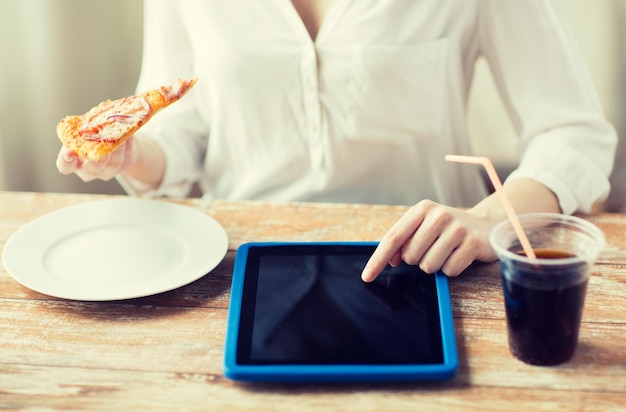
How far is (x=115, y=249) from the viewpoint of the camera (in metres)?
1.10

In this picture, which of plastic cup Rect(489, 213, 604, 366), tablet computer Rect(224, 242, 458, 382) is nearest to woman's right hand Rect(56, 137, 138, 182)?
tablet computer Rect(224, 242, 458, 382)

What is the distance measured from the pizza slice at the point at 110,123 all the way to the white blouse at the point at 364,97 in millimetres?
291

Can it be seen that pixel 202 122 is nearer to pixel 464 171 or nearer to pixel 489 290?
pixel 464 171

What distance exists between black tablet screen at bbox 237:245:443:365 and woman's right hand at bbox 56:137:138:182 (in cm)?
32

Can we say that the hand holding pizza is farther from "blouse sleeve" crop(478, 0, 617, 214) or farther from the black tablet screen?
"blouse sleeve" crop(478, 0, 617, 214)

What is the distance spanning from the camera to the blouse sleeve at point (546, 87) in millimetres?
1265

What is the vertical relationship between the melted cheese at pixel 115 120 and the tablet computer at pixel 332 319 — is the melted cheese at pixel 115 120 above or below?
above

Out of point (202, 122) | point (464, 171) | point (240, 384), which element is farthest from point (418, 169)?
point (240, 384)

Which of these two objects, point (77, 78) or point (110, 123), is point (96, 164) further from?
Result: point (77, 78)

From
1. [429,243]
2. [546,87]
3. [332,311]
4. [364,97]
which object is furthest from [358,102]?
[332,311]

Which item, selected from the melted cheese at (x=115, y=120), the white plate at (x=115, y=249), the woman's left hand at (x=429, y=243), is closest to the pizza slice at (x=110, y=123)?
the melted cheese at (x=115, y=120)

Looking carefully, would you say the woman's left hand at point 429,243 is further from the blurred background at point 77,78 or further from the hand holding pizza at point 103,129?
the blurred background at point 77,78

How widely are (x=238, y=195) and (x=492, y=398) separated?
882 millimetres

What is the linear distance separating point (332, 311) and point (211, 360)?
6.4 inches
